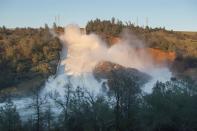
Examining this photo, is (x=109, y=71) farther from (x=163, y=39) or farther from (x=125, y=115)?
(x=125, y=115)

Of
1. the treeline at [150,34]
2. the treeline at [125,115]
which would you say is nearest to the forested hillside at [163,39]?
the treeline at [150,34]

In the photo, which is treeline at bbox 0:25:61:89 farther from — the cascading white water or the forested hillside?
the forested hillside

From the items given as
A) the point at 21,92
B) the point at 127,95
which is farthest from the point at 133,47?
the point at 127,95

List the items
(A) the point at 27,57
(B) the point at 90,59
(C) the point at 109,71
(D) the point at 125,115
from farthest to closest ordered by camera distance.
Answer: (B) the point at 90,59 < (A) the point at 27,57 < (C) the point at 109,71 < (D) the point at 125,115

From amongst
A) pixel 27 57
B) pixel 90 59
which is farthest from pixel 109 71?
pixel 27 57

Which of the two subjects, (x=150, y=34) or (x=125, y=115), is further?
(x=150, y=34)

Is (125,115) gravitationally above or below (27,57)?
below

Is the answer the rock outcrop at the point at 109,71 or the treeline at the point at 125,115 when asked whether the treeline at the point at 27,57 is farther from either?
the treeline at the point at 125,115

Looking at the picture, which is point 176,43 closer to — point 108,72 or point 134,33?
point 134,33

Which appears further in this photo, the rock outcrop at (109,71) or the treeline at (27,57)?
the treeline at (27,57)
